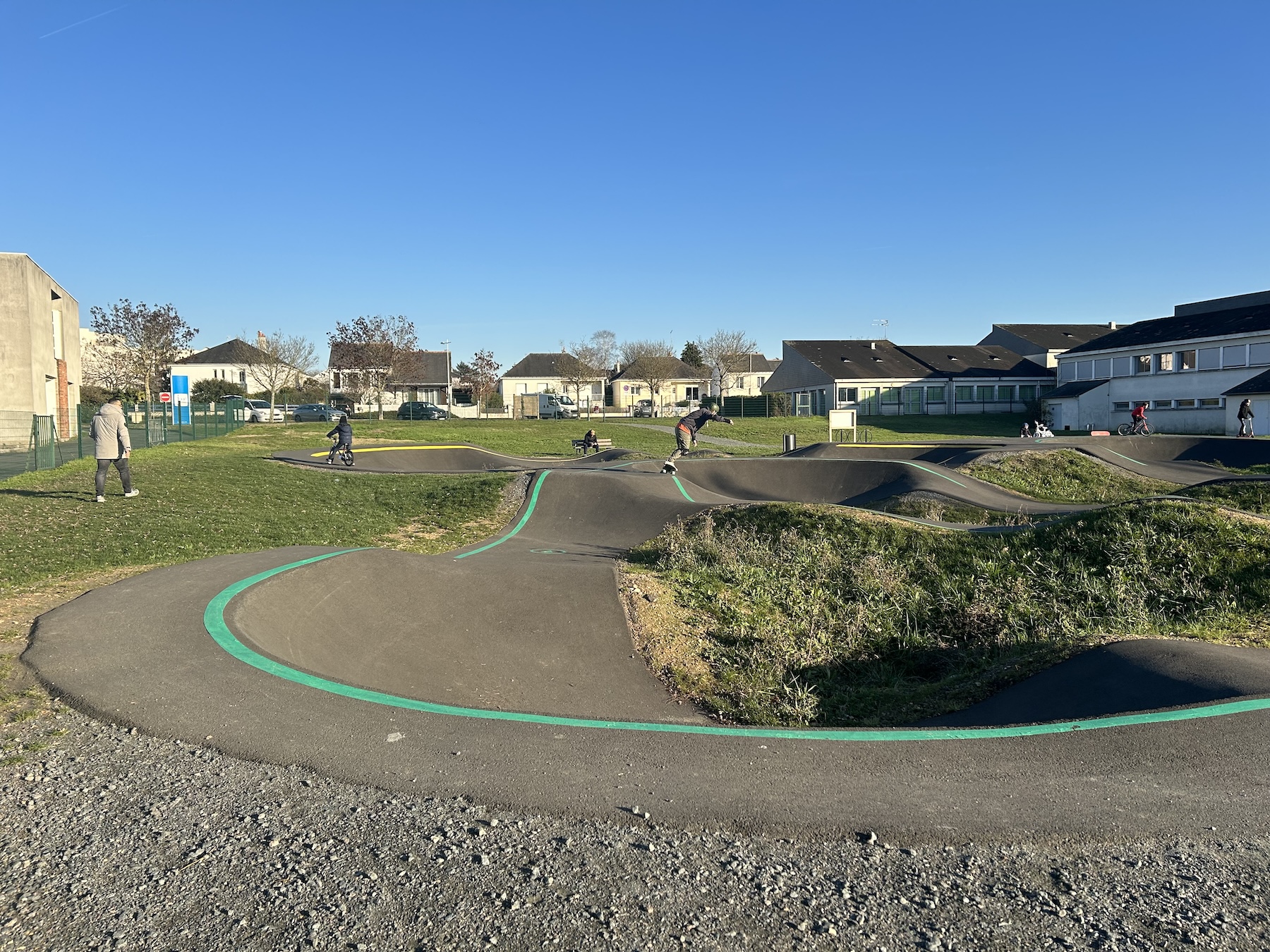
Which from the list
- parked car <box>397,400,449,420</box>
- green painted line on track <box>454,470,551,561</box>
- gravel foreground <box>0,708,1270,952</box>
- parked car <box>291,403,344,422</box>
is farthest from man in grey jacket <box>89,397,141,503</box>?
A: parked car <box>397,400,449,420</box>

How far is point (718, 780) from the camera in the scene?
410cm

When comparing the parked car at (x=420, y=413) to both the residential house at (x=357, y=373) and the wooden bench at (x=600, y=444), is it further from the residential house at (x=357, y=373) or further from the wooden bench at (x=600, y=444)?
the wooden bench at (x=600, y=444)

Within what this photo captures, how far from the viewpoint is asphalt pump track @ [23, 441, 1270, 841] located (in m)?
3.88

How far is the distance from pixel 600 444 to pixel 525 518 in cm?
1986

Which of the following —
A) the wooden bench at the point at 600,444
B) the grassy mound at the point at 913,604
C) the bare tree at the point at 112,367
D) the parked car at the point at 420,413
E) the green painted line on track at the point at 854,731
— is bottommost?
the grassy mound at the point at 913,604

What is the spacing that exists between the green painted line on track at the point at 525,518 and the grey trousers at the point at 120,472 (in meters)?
6.78

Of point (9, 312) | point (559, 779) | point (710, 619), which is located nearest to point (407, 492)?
point (710, 619)

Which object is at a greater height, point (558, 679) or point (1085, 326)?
point (1085, 326)

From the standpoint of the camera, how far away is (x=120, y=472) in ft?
49.4

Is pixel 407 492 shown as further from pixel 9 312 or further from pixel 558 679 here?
pixel 9 312

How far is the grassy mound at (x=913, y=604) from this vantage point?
765 centimetres

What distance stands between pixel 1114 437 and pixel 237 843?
34370 millimetres

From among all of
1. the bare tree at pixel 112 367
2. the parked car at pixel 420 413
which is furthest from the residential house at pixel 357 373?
the bare tree at pixel 112 367

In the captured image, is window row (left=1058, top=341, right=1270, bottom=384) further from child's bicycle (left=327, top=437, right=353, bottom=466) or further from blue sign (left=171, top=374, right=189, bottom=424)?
blue sign (left=171, top=374, right=189, bottom=424)
